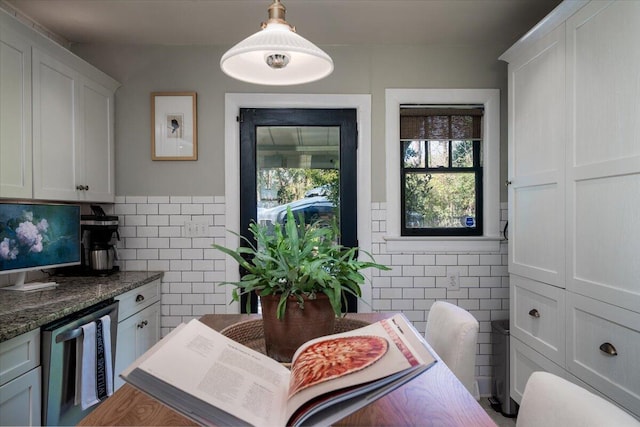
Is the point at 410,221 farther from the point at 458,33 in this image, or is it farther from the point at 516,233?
the point at 458,33

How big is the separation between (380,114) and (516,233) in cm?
120

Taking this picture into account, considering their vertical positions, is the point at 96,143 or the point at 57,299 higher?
the point at 96,143

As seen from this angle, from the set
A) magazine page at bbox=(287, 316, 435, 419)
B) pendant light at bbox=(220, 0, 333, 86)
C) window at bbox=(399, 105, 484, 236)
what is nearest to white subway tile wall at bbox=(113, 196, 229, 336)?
window at bbox=(399, 105, 484, 236)

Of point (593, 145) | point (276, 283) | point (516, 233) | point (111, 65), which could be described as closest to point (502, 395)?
point (516, 233)

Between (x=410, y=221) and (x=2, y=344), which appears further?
(x=410, y=221)

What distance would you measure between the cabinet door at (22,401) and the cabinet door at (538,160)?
7.93 ft

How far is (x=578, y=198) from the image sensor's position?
1.78m

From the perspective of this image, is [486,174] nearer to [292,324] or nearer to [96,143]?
[292,324]

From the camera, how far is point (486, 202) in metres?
2.80

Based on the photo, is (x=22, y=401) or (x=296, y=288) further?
(x=22, y=401)

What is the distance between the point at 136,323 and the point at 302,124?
1.73m

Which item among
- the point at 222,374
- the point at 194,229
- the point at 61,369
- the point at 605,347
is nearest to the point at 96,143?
the point at 194,229

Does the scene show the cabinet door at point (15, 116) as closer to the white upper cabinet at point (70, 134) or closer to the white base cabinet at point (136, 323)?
the white upper cabinet at point (70, 134)

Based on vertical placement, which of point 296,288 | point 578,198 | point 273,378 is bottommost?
point 273,378
